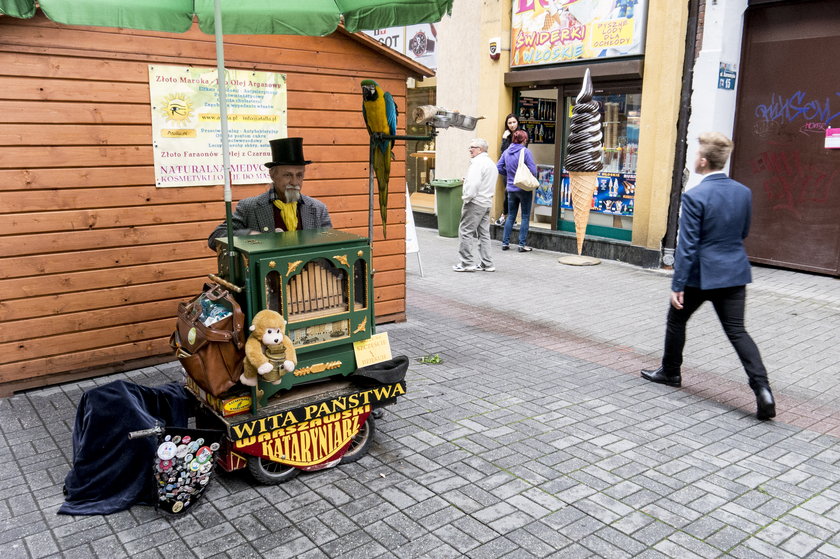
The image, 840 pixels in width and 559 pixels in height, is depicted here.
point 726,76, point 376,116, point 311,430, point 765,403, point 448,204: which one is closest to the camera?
point 311,430

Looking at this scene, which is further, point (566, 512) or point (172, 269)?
point (172, 269)

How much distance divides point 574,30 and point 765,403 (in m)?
7.89

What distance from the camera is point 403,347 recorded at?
650 cm

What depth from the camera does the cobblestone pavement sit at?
133 inches

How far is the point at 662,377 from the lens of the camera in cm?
560

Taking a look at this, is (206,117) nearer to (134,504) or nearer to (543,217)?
(134,504)

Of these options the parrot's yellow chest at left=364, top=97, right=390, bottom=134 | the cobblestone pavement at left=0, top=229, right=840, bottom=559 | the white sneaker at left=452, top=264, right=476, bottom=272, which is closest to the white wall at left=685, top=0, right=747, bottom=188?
the white sneaker at left=452, top=264, right=476, bottom=272

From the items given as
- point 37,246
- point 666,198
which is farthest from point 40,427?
point 666,198

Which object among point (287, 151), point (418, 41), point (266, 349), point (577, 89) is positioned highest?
point (418, 41)

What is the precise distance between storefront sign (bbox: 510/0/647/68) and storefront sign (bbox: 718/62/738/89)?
1263 mm

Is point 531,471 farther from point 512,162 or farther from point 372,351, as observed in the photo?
point 512,162

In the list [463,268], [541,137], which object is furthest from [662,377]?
[541,137]

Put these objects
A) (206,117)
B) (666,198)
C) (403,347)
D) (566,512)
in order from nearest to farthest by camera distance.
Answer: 1. (566,512)
2. (206,117)
3. (403,347)
4. (666,198)

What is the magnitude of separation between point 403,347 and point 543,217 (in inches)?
262
